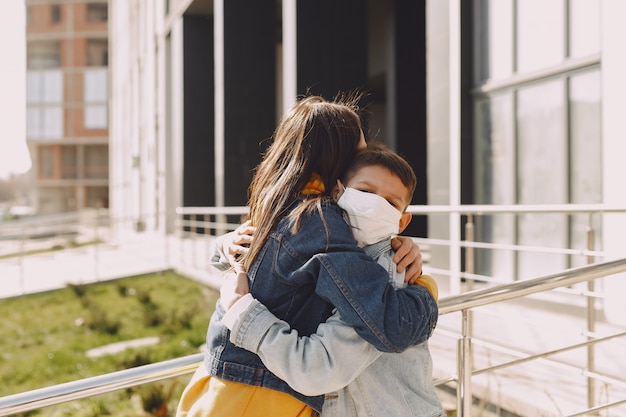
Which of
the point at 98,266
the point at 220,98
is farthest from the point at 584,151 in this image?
the point at 98,266

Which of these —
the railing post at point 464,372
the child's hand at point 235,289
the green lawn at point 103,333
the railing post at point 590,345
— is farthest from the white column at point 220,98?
the child's hand at point 235,289

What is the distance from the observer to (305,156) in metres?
1.35

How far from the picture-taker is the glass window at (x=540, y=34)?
19.4 ft

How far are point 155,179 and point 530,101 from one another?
649 inches

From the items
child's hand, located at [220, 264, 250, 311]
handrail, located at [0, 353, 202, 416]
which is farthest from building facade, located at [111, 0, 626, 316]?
handrail, located at [0, 353, 202, 416]

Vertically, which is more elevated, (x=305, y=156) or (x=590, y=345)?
(x=305, y=156)

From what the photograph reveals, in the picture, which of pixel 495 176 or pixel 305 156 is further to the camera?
pixel 495 176

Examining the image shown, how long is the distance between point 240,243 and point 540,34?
5656mm

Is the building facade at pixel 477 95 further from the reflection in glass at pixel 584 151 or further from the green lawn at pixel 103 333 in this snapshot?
the green lawn at pixel 103 333

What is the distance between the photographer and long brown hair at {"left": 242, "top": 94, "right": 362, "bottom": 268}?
4.41ft

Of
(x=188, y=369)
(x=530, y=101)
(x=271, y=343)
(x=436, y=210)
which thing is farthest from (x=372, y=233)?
(x=530, y=101)

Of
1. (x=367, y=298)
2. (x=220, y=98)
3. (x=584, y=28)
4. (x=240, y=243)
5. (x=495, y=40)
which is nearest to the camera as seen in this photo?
(x=367, y=298)

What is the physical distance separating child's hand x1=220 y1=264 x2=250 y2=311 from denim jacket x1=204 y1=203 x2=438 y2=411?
2cm

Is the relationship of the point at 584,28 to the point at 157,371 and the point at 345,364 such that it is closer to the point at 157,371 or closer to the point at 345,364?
the point at 157,371
